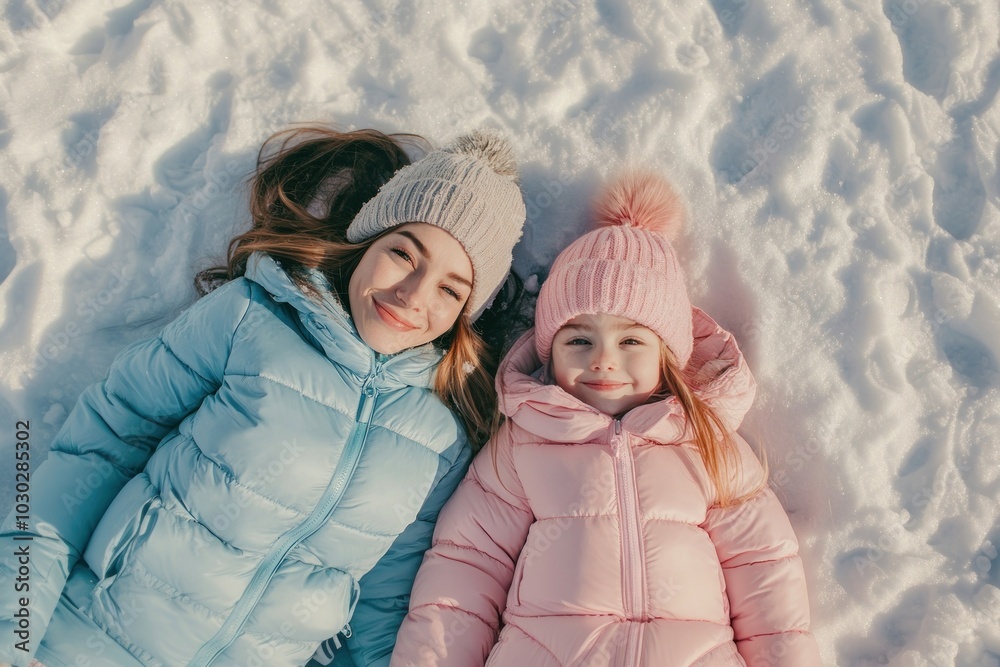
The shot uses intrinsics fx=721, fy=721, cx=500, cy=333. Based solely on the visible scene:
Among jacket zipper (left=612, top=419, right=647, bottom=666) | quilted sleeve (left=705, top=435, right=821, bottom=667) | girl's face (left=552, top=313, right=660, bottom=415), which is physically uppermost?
girl's face (left=552, top=313, right=660, bottom=415)

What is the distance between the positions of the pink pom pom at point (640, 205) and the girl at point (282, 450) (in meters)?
0.34

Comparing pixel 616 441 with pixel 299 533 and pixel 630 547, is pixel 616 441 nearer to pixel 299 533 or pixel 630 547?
pixel 630 547

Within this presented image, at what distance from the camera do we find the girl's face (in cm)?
239

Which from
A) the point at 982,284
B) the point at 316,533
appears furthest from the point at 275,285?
the point at 982,284

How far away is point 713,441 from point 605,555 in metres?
0.53

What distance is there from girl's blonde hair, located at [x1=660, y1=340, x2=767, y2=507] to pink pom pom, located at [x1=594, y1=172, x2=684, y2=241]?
493 mm

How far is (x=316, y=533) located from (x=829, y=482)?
181cm

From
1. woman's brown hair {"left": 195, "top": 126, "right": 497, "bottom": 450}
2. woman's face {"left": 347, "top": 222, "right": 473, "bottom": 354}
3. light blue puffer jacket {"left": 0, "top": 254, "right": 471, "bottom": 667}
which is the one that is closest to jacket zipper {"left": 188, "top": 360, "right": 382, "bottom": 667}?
light blue puffer jacket {"left": 0, "top": 254, "right": 471, "bottom": 667}

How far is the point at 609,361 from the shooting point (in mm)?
2367

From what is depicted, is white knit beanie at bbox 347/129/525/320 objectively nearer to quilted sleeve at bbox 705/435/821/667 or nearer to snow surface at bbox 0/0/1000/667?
snow surface at bbox 0/0/1000/667

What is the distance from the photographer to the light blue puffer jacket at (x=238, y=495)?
2176mm

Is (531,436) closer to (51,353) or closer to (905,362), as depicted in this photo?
(905,362)

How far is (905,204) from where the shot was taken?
2764mm

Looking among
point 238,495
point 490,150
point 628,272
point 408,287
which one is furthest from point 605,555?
point 490,150
